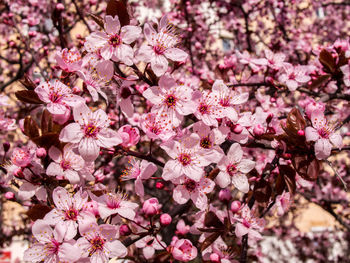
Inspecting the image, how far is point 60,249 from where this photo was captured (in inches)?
49.0

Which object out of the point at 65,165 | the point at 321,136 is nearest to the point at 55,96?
the point at 65,165

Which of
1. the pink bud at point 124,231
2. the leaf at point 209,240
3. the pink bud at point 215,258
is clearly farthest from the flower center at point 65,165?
the pink bud at point 215,258

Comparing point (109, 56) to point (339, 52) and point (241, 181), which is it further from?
point (339, 52)

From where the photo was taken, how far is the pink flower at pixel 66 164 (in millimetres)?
1374

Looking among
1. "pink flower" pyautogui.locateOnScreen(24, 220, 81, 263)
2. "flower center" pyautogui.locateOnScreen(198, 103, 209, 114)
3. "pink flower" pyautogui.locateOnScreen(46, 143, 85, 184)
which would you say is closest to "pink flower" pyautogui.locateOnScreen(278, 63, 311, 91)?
"flower center" pyautogui.locateOnScreen(198, 103, 209, 114)

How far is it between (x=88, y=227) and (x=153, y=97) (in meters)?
0.71

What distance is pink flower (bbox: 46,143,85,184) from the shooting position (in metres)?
1.37

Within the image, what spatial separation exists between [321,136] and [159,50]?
101 cm

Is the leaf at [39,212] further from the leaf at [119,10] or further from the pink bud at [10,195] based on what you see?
the leaf at [119,10]

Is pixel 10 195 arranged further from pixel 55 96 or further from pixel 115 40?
pixel 115 40

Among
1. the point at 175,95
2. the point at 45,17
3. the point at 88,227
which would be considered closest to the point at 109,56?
the point at 175,95

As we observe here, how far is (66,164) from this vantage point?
4.66ft

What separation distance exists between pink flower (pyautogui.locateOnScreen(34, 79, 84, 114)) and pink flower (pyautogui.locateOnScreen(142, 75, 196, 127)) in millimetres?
385

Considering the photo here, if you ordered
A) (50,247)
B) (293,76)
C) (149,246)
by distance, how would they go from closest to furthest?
(50,247) < (149,246) < (293,76)
